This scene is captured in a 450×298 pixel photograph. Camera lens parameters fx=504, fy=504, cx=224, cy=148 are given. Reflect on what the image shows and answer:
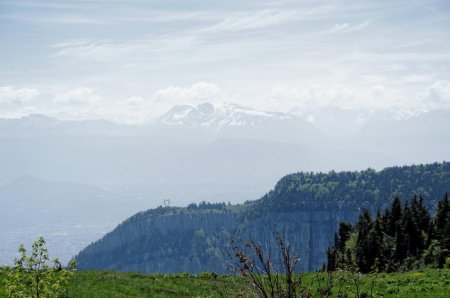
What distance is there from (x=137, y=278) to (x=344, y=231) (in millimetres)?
86231

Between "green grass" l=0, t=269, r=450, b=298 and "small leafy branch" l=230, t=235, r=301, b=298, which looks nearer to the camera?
"small leafy branch" l=230, t=235, r=301, b=298

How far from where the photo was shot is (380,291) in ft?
109

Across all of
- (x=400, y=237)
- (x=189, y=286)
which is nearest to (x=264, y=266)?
(x=189, y=286)

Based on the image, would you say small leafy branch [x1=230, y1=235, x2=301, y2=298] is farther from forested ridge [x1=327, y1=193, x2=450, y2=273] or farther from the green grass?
forested ridge [x1=327, y1=193, x2=450, y2=273]

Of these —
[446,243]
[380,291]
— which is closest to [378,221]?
[446,243]

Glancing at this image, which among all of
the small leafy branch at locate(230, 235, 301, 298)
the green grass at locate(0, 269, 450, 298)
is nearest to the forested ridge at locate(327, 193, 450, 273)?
the green grass at locate(0, 269, 450, 298)

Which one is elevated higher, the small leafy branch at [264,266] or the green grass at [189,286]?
the small leafy branch at [264,266]

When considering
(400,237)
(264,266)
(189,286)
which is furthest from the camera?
(400,237)

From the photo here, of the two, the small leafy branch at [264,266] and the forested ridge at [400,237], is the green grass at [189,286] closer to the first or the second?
the small leafy branch at [264,266]

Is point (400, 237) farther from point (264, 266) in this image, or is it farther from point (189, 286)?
point (264, 266)

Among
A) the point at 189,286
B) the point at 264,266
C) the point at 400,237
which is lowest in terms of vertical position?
the point at 189,286

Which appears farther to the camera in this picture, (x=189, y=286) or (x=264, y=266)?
(x=189, y=286)

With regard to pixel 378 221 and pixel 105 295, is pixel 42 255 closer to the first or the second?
pixel 105 295

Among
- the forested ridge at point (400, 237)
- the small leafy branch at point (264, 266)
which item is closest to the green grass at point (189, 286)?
the small leafy branch at point (264, 266)
